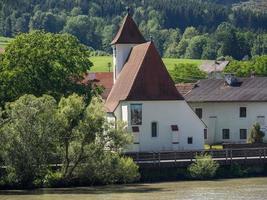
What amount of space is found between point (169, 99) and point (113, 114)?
17.7ft

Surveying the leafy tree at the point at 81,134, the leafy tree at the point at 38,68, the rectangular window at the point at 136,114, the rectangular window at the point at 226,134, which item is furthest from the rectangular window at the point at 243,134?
the leafy tree at the point at 81,134

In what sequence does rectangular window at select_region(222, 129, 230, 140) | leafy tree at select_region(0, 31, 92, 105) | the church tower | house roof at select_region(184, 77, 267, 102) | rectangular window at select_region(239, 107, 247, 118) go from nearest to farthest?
leafy tree at select_region(0, 31, 92, 105) < the church tower < house roof at select_region(184, 77, 267, 102) < rectangular window at select_region(239, 107, 247, 118) < rectangular window at select_region(222, 129, 230, 140)

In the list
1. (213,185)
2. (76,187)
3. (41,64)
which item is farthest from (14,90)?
(213,185)

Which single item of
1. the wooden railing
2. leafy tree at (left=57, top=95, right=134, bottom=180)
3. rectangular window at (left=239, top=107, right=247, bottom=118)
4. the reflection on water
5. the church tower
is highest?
the church tower

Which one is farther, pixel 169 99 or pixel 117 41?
pixel 117 41

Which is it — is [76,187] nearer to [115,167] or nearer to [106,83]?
[115,167]

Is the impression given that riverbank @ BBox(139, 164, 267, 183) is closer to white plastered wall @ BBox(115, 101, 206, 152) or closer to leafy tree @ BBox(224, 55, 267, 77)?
white plastered wall @ BBox(115, 101, 206, 152)

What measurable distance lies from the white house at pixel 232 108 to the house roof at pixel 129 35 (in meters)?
7.95

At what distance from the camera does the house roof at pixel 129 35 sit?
8175 cm

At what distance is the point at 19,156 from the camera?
5975 cm

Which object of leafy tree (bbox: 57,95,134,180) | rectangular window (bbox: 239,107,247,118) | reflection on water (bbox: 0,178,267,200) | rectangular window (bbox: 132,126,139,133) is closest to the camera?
reflection on water (bbox: 0,178,267,200)

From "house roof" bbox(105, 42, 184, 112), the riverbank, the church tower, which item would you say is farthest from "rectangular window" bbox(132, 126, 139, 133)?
the church tower

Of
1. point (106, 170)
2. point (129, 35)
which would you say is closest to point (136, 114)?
point (129, 35)

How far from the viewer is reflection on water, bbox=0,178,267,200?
53062 millimetres
